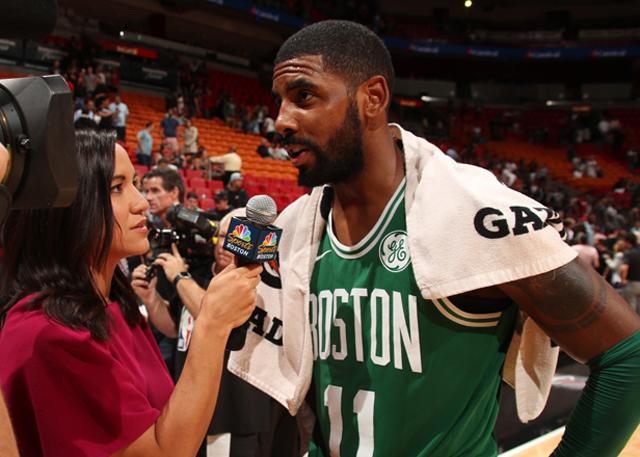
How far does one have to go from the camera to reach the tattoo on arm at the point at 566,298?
3.87 ft

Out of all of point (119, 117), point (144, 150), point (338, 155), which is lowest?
point (144, 150)

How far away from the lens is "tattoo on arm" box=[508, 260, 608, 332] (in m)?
1.18

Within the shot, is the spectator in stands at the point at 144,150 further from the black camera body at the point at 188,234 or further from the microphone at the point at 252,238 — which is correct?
the microphone at the point at 252,238

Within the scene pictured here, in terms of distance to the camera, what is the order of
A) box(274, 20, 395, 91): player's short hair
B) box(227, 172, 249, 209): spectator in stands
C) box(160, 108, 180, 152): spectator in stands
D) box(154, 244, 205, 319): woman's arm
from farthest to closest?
1. box(160, 108, 180, 152): spectator in stands
2. box(227, 172, 249, 209): spectator in stands
3. box(154, 244, 205, 319): woman's arm
4. box(274, 20, 395, 91): player's short hair

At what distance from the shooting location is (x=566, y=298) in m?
1.18

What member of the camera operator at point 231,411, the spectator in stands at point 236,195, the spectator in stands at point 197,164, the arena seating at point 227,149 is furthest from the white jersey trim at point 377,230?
the spectator in stands at point 197,164

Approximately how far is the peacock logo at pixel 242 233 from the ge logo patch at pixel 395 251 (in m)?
0.29

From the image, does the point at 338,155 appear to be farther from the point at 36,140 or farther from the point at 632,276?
the point at 632,276

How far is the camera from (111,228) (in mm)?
1561

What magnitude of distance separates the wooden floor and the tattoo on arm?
222 cm

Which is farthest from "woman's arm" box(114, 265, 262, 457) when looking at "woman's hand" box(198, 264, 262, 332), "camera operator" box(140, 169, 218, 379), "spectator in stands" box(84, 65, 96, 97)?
"spectator in stands" box(84, 65, 96, 97)

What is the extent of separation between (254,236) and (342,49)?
17.8 inches

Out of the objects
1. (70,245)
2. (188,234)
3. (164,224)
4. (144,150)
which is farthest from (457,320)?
(144,150)

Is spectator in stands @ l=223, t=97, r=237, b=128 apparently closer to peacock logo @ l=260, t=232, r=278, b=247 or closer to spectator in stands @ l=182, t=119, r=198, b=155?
spectator in stands @ l=182, t=119, r=198, b=155
